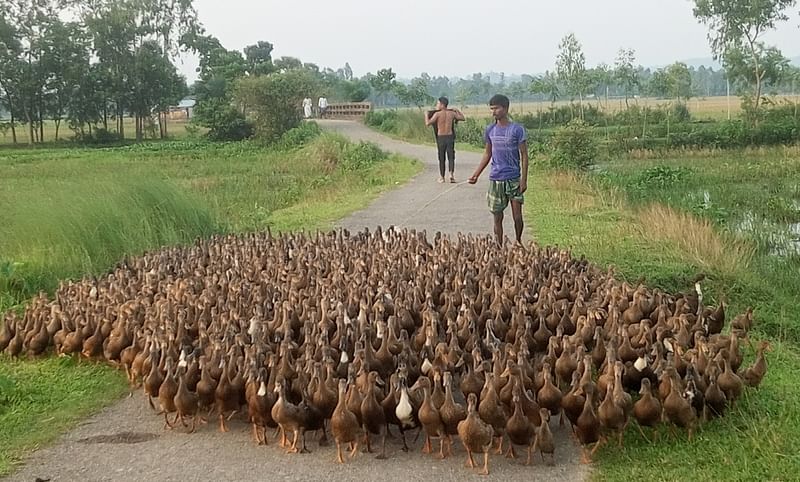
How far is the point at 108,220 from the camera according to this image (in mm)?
10734

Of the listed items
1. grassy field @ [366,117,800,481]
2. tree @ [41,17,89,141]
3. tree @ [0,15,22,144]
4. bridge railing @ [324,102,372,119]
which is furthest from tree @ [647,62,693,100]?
tree @ [0,15,22,144]

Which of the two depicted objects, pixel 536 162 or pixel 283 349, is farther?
pixel 536 162

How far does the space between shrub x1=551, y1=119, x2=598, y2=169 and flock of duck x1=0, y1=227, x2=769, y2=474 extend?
40.8ft

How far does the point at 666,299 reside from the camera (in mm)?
7160

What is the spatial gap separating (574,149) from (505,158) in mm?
11381

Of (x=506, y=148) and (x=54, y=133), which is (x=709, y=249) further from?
(x=54, y=133)

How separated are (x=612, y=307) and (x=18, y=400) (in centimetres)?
453

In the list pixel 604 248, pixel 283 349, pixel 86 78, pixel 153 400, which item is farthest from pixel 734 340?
pixel 86 78

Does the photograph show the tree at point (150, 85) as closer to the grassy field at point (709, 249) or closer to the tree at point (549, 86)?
the tree at point (549, 86)

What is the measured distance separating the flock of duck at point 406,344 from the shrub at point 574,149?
12435mm

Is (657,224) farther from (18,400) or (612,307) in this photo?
(18,400)

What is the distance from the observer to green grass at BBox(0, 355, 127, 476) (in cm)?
584

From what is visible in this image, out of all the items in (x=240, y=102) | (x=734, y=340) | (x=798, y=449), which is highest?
(x=240, y=102)

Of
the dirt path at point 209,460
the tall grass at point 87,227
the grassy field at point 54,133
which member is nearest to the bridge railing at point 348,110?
the grassy field at point 54,133
